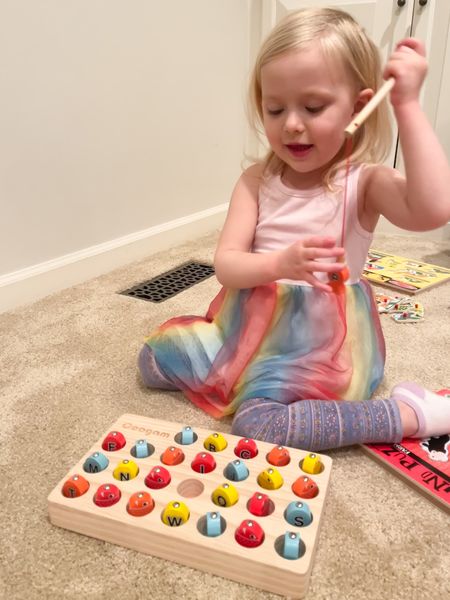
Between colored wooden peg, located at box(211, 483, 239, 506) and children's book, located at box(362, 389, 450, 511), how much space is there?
0.70 ft

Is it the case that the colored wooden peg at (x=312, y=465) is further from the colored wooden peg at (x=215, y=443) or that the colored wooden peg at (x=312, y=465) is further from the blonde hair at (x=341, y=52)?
the blonde hair at (x=341, y=52)

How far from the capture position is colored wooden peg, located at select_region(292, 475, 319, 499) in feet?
1.81

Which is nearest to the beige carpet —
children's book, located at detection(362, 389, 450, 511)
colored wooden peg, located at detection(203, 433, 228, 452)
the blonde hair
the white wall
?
children's book, located at detection(362, 389, 450, 511)

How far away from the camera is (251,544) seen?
495 millimetres

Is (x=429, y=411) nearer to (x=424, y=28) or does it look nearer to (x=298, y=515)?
(x=298, y=515)

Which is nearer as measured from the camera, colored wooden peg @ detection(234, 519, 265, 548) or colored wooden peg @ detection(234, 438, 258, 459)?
colored wooden peg @ detection(234, 519, 265, 548)

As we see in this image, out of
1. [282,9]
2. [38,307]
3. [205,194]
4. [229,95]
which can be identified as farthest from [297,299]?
[282,9]

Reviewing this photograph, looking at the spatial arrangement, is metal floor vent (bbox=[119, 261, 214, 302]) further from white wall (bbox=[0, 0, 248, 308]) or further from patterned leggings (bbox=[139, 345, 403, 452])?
patterned leggings (bbox=[139, 345, 403, 452])

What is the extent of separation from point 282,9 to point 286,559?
1725mm

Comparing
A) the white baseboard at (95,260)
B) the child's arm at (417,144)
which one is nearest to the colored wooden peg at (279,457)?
the child's arm at (417,144)

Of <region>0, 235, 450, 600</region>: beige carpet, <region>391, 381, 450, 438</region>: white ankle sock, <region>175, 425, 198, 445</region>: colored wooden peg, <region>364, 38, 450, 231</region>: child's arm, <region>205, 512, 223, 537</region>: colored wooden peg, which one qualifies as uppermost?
<region>364, 38, 450, 231</region>: child's arm

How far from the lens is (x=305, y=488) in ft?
1.82

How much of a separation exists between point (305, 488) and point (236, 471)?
8 centimetres

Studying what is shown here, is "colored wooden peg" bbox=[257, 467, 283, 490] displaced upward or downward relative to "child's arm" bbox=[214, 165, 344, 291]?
downward
